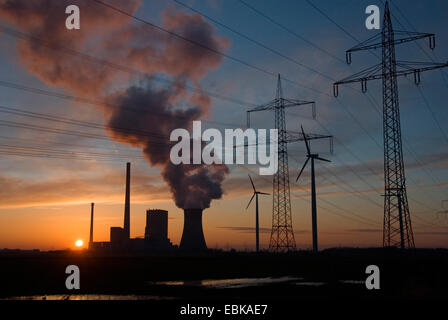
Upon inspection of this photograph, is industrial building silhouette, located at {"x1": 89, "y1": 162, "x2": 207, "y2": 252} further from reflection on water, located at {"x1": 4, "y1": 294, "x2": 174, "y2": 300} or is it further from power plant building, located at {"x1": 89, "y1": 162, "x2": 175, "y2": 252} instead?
reflection on water, located at {"x1": 4, "y1": 294, "x2": 174, "y2": 300}

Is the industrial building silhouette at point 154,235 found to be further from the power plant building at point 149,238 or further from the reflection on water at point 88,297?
the reflection on water at point 88,297

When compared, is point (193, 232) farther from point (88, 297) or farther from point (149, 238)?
point (88, 297)

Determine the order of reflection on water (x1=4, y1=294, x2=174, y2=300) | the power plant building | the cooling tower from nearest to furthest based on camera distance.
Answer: reflection on water (x1=4, y1=294, x2=174, y2=300) → the cooling tower → the power plant building

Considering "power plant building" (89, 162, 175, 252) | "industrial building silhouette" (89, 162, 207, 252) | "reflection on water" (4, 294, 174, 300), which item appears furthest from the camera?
"power plant building" (89, 162, 175, 252)

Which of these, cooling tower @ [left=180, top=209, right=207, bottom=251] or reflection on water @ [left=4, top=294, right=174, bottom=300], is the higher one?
cooling tower @ [left=180, top=209, right=207, bottom=251]

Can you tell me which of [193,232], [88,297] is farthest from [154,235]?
[88,297]

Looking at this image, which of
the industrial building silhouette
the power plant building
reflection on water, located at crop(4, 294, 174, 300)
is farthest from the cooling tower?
reflection on water, located at crop(4, 294, 174, 300)

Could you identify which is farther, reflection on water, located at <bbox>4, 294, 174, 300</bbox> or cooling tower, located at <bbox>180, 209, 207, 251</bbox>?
cooling tower, located at <bbox>180, 209, 207, 251</bbox>
